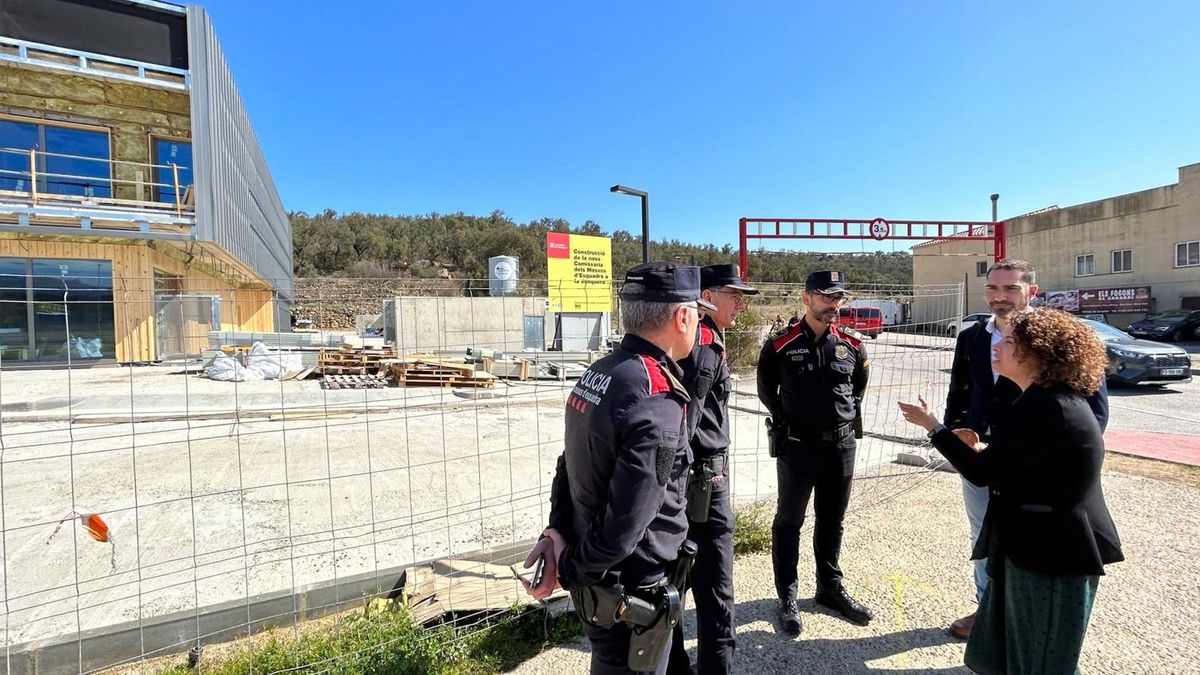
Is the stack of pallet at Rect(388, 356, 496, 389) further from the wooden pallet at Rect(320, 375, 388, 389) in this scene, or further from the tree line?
the tree line

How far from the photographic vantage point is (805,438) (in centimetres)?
300

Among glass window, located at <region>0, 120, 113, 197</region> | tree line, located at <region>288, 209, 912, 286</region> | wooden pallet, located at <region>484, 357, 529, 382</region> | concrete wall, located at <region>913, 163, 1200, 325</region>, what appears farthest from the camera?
tree line, located at <region>288, 209, 912, 286</region>

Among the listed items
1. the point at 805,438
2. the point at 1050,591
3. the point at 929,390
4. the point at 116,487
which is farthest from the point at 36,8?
the point at 929,390

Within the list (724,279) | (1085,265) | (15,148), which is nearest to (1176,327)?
(1085,265)

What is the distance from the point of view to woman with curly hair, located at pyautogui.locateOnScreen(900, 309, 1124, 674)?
72.6 inches

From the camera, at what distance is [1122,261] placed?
86.8ft

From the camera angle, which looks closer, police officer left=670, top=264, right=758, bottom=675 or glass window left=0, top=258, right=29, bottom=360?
police officer left=670, top=264, right=758, bottom=675

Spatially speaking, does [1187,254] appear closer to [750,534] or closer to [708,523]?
[750,534]

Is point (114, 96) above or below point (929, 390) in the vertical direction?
above

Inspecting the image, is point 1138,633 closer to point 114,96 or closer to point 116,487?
point 116,487

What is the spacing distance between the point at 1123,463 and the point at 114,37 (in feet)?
67.6

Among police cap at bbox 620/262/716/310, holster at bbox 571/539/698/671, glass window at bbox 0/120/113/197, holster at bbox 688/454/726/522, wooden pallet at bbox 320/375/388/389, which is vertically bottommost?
wooden pallet at bbox 320/375/388/389

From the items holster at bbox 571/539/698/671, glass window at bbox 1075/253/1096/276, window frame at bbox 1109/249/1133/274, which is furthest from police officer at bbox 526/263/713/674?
glass window at bbox 1075/253/1096/276

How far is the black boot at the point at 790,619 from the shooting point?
287 centimetres
